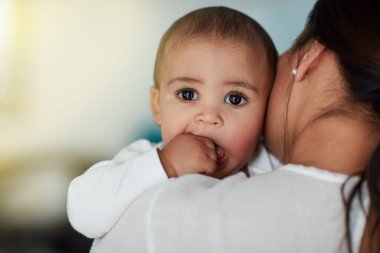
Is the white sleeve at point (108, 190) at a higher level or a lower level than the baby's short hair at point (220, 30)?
lower

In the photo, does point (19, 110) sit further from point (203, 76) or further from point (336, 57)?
point (336, 57)

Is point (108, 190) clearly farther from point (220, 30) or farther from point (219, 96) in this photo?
point (220, 30)

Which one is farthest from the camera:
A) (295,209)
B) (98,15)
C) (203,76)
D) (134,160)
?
(98,15)

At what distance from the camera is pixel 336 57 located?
835 mm

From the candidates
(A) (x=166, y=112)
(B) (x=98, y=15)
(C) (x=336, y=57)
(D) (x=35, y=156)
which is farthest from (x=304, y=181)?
(B) (x=98, y=15)

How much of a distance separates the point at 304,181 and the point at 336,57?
0.25 m

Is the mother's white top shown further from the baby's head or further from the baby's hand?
the baby's head

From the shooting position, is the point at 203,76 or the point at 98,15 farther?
the point at 98,15

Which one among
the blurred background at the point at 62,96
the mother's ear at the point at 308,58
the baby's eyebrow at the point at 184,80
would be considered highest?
the mother's ear at the point at 308,58

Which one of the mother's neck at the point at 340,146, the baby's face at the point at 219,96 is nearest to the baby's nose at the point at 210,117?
the baby's face at the point at 219,96

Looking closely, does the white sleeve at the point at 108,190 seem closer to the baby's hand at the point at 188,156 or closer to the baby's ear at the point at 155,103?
the baby's hand at the point at 188,156

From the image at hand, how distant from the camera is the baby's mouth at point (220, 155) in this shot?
108 centimetres

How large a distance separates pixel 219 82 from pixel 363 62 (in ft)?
1.20

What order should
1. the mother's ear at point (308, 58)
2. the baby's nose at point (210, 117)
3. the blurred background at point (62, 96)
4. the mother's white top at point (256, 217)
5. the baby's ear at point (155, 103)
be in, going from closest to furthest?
the mother's white top at point (256, 217) → the mother's ear at point (308, 58) → the baby's nose at point (210, 117) → the baby's ear at point (155, 103) → the blurred background at point (62, 96)
